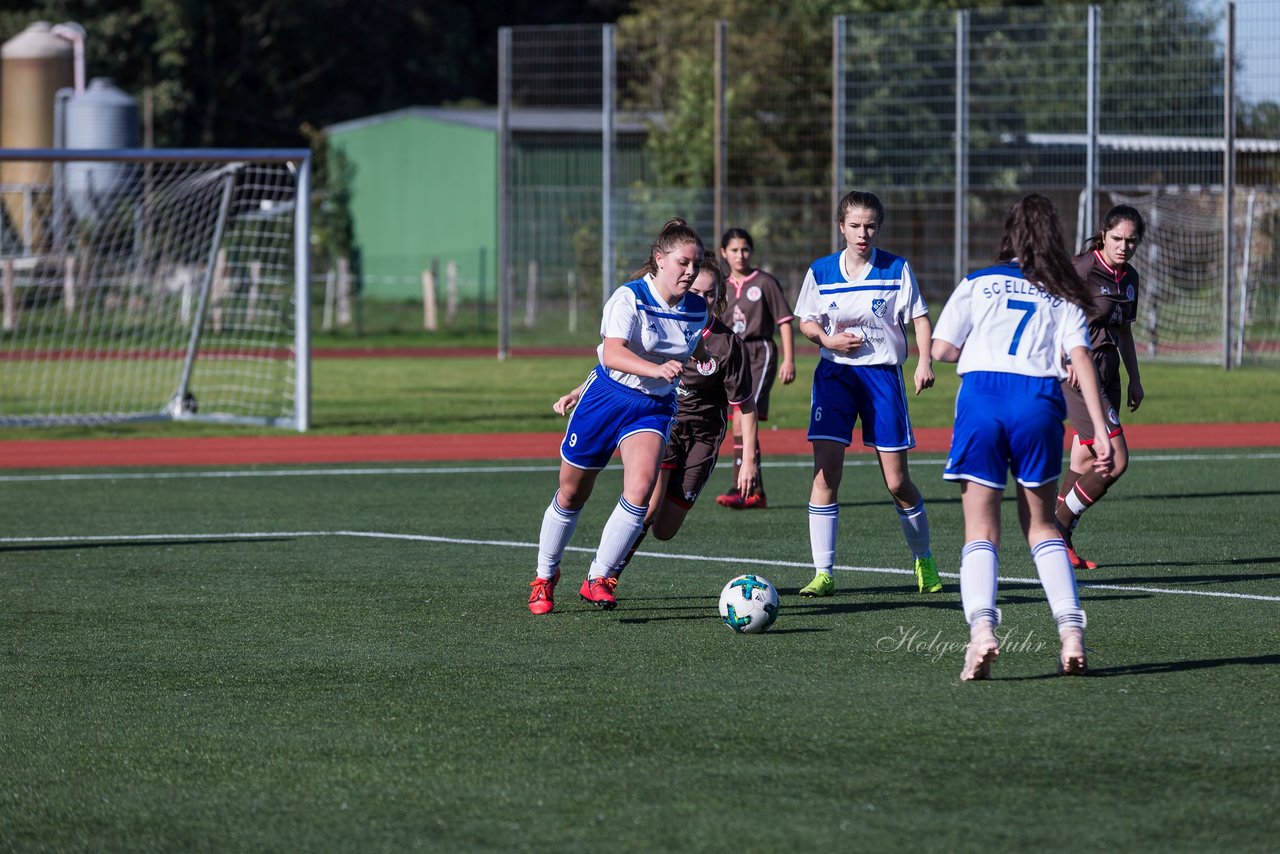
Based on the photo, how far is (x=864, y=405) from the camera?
866 centimetres

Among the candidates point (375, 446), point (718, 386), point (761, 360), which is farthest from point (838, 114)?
point (718, 386)

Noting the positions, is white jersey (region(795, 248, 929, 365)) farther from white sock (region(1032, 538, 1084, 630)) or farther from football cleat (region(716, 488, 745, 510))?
football cleat (region(716, 488, 745, 510))

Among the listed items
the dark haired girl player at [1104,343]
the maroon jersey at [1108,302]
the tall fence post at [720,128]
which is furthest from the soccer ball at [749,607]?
the tall fence post at [720,128]

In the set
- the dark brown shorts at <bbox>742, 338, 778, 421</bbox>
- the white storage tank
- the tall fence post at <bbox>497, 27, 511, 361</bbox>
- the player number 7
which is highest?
the white storage tank

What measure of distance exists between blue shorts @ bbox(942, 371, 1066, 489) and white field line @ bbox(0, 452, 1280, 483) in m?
8.44

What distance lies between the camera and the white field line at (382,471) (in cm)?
1471

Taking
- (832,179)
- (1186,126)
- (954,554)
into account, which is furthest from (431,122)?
(954,554)

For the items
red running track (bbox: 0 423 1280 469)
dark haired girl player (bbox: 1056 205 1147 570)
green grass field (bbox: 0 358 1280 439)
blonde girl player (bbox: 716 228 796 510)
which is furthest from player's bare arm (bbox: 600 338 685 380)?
green grass field (bbox: 0 358 1280 439)

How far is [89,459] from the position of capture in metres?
16.3

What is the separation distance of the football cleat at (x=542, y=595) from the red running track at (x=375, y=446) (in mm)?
7573

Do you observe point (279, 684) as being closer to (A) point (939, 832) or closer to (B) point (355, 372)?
(A) point (939, 832)

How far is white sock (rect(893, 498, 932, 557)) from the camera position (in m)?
8.72

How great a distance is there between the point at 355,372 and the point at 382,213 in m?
22.3

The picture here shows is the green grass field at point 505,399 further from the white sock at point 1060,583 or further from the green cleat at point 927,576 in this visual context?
the white sock at point 1060,583
